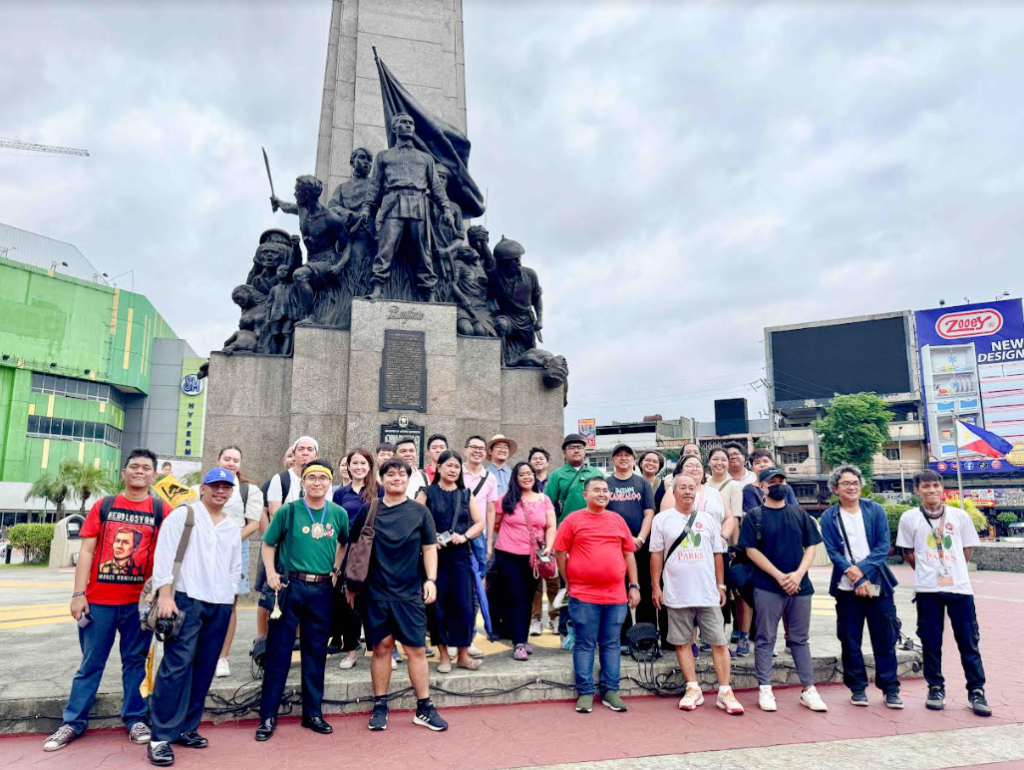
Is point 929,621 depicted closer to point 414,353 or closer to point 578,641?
point 578,641

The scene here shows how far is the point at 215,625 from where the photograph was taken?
4199 millimetres

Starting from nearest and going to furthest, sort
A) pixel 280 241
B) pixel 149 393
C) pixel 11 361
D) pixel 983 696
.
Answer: pixel 983 696, pixel 280 241, pixel 11 361, pixel 149 393

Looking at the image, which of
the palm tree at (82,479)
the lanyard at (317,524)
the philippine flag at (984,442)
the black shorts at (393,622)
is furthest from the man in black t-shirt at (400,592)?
the palm tree at (82,479)

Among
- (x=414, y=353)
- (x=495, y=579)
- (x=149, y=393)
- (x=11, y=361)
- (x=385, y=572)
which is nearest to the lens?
(x=385, y=572)

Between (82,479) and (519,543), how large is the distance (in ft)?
109

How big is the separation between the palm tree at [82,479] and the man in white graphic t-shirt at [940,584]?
3490cm

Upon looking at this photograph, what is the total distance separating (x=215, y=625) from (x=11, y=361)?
56503mm

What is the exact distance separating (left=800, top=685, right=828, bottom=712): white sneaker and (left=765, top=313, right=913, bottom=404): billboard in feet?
183

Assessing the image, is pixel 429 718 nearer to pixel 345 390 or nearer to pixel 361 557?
pixel 361 557

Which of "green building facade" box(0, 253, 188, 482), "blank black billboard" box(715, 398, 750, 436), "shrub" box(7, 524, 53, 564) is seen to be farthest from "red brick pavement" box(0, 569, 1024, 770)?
"blank black billboard" box(715, 398, 750, 436)

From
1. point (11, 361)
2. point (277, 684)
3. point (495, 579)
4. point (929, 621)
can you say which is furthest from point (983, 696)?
point (11, 361)

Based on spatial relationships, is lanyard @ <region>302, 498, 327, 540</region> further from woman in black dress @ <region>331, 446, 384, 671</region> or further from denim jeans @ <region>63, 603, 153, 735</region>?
denim jeans @ <region>63, 603, 153, 735</region>

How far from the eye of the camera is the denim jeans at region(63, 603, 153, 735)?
4133 mm

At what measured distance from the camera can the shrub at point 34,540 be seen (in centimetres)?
2234
